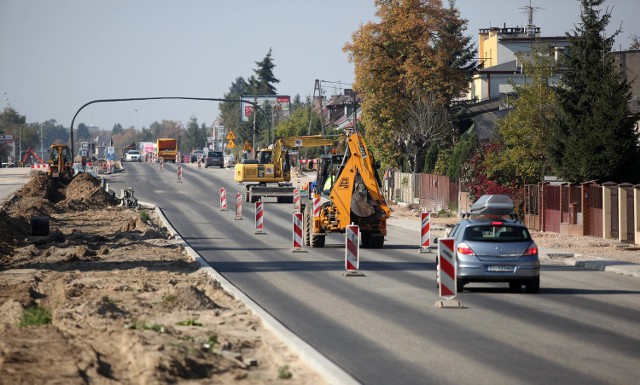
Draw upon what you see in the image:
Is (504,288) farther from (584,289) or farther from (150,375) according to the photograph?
(150,375)

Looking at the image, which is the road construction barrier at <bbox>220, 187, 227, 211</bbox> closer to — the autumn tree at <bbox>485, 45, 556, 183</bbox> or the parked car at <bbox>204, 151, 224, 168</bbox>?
the autumn tree at <bbox>485, 45, 556, 183</bbox>

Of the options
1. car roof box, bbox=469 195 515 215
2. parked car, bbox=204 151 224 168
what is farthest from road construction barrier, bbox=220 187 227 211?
parked car, bbox=204 151 224 168

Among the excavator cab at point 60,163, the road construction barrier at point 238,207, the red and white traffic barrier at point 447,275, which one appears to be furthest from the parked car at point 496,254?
the excavator cab at point 60,163

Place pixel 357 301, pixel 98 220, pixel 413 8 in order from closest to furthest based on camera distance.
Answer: pixel 357 301 < pixel 98 220 < pixel 413 8

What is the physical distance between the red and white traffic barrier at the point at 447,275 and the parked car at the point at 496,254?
1.85m

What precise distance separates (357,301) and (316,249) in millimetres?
14400

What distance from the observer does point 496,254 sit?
2097cm

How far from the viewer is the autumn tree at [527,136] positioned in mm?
47156

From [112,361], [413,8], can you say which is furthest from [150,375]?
[413,8]

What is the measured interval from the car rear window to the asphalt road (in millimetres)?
1145

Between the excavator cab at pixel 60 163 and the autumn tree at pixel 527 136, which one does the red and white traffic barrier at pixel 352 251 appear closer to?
the autumn tree at pixel 527 136

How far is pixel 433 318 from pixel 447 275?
164 centimetres

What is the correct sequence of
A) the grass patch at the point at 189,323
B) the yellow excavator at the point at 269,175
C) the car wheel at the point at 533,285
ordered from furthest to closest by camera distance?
the yellow excavator at the point at 269,175, the car wheel at the point at 533,285, the grass patch at the point at 189,323

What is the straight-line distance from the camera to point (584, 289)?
22.8m
